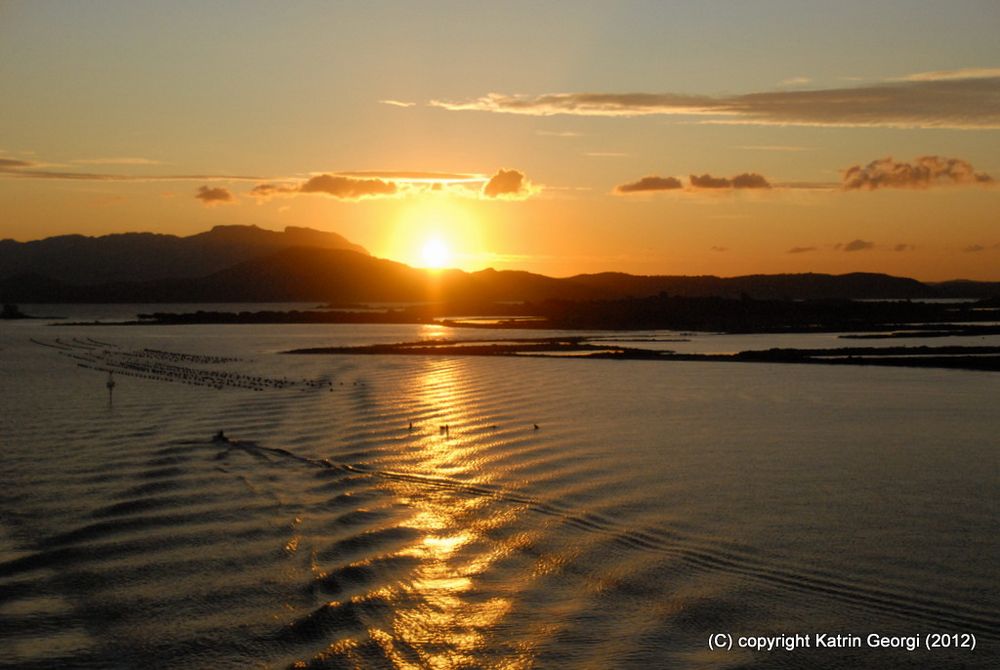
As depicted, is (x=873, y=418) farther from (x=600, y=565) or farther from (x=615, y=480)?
(x=600, y=565)

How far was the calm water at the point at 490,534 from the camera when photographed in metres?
11.2

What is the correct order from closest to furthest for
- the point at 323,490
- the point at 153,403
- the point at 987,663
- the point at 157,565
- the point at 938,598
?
the point at 987,663 < the point at 938,598 < the point at 157,565 < the point at 323,490 < the point at 153,403

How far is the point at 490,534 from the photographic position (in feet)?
51.7

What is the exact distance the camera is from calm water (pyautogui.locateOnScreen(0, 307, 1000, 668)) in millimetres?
11164

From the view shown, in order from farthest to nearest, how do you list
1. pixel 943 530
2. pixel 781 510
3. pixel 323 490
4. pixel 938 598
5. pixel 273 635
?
1. pixel 323 490
2. pixel 781 510
3. pixel 943 530
4. pixel 938 598
5. pixel 273 635

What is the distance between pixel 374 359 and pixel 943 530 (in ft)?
148

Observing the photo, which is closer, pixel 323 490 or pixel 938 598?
pixel 938 598

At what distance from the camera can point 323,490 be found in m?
18.7

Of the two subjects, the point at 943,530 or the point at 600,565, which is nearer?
the point at 600,565

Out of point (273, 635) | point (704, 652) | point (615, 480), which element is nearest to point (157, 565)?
point (273, 635)

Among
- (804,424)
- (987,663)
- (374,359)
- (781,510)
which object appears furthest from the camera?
(374,359)

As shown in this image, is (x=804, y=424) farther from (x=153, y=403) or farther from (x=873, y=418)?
(x=153, y=403)

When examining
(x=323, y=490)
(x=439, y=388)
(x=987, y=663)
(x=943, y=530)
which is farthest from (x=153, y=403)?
(x=987, y=663)

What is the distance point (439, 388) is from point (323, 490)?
20867 mm
